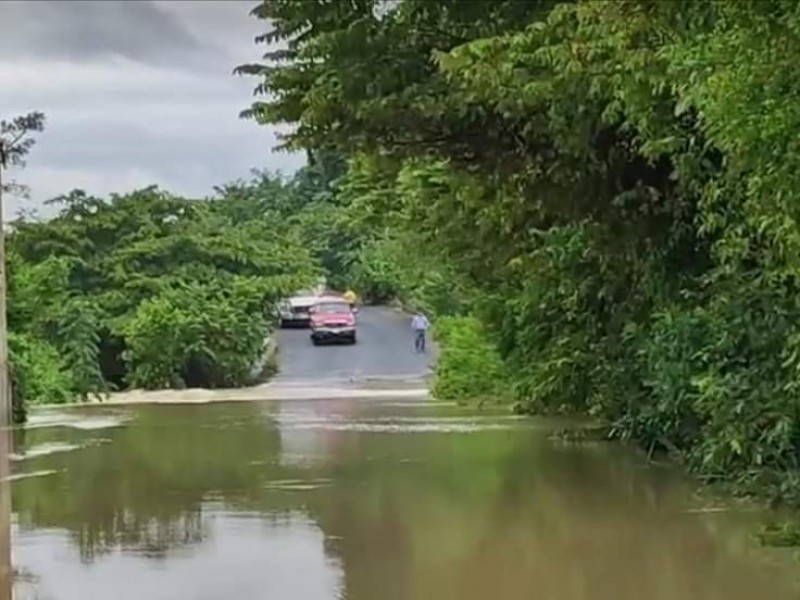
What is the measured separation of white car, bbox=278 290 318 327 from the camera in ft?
110

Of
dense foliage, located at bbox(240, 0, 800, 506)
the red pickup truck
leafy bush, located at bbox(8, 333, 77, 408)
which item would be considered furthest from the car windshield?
dense foliage, located at bbox(240, 0, 800, 506)

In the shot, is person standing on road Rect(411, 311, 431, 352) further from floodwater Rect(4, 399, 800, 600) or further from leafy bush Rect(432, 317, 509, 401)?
floodwater Rect(4, 399, 800, 600)

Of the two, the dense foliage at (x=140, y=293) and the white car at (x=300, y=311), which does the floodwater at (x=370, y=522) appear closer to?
the dense foliage at (x=140, y=293)

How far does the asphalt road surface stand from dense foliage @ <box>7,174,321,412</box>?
1.43 meters

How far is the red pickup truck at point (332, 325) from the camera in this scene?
32812mm

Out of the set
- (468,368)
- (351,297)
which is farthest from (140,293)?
(351,297)

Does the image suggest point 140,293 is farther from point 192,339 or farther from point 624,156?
point 624,156

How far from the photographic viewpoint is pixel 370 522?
10.5 meters

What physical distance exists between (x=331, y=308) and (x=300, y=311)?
61.4 inches

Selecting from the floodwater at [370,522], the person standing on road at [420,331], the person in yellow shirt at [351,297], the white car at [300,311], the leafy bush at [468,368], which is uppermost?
the person in yellow shirt at [351,297]

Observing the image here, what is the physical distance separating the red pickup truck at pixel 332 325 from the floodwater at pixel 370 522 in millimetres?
15629

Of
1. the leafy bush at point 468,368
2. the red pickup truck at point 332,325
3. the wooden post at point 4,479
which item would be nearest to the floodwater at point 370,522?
the wooden post at point 4,479

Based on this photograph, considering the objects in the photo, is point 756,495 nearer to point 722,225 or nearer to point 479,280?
point 722,225

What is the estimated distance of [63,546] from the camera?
9.85 metres
